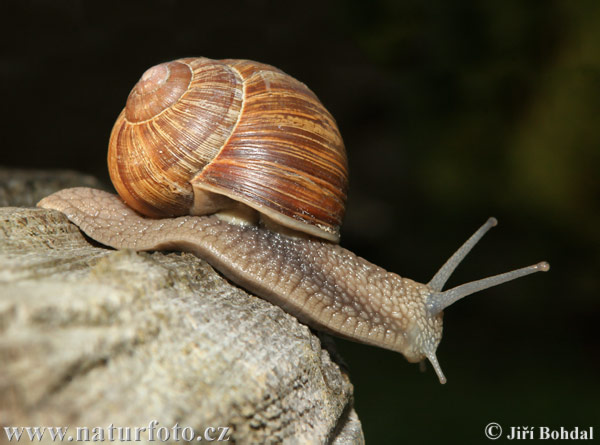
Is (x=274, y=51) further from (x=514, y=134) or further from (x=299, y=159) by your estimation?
(x=299, y=159)

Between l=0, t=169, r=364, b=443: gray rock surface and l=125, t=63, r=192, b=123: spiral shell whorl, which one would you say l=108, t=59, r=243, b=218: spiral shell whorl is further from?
l=0, t=169, r=364, b=443: gray rock surface

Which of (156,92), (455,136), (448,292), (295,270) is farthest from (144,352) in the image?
(455,136)

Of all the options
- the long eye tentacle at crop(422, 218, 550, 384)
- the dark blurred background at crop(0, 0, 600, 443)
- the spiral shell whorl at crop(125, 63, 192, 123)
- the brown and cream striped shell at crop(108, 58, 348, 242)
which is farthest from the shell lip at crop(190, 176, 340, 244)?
the dark blurred background at crop(0, 0, 600, 443)

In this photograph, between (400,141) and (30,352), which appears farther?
(400,141)

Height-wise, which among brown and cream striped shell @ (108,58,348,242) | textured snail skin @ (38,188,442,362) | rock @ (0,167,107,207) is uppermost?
brown and cream striped shell @ (108,58,348,242)

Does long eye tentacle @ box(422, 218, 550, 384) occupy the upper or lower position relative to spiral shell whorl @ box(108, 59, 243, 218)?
lower

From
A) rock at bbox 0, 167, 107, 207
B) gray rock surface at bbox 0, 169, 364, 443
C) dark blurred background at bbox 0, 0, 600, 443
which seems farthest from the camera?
dark blurred background at bbox 0, 0, 600, 443

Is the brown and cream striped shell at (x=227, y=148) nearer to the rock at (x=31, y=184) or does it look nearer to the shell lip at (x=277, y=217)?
the shell lip at (x=277, y=217)

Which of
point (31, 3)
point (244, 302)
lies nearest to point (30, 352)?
point (244, 302)

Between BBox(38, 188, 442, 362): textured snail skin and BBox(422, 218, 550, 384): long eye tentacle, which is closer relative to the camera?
BBox(38, 188, 442, 362): textured snail skin
